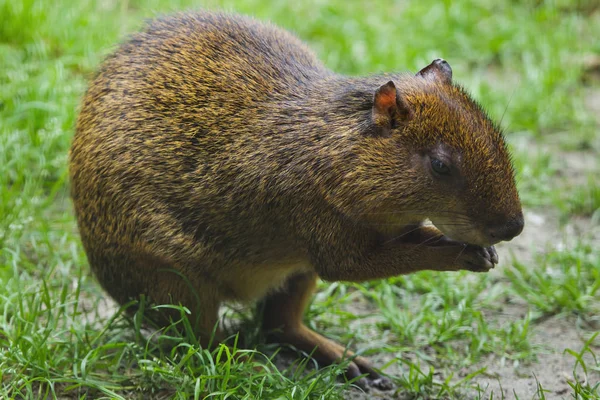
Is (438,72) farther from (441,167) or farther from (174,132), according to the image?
(174,132)

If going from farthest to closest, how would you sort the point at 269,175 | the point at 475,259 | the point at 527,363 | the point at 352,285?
the point at 352,285 → the point at 527,363 → the point at 269,175 → the point at 475,259

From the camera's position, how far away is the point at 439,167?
410 centimetres

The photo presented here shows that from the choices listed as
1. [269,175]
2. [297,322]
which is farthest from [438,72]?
[297,322]

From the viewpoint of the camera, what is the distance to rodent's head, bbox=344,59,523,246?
4090mm

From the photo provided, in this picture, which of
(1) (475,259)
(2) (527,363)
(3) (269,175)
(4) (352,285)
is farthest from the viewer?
(4) (352,285)

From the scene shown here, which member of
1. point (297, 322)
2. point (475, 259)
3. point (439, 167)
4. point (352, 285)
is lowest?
point (297, 322)

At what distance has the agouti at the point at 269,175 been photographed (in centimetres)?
415

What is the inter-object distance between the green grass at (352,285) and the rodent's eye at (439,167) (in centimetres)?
109

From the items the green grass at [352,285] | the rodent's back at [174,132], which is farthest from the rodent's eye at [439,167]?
the green grass at [352,285]

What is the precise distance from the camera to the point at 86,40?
7469 millimetres

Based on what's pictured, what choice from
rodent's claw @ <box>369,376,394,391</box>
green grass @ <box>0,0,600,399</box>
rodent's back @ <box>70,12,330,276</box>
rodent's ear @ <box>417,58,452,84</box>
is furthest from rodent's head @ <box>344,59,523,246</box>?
rodent's claw @ <box>369,376,394,391</box>

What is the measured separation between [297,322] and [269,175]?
1.03 metres

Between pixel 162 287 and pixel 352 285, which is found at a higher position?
pixel 352 285

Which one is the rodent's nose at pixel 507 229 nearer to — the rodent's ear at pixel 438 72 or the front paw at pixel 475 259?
the front paw at pixel 475 259
